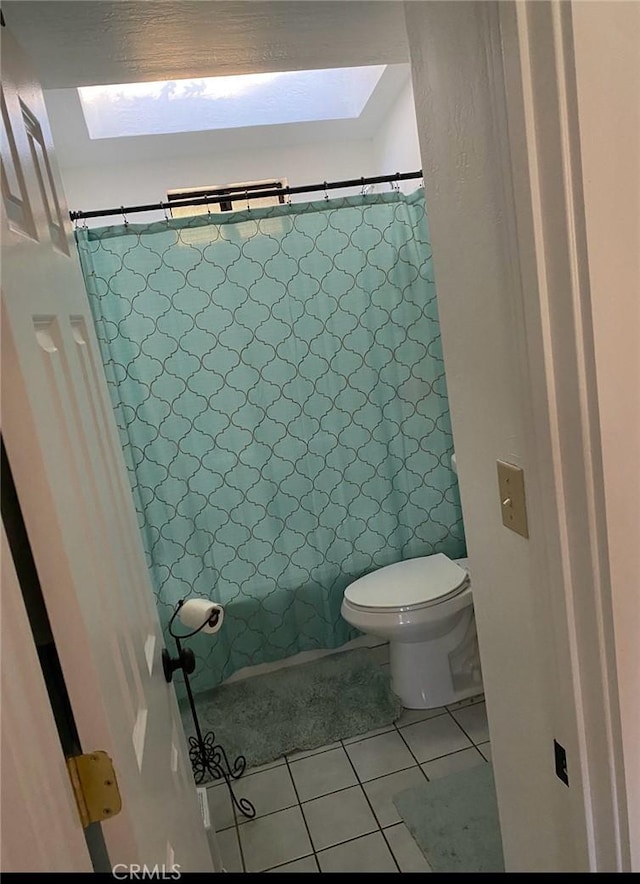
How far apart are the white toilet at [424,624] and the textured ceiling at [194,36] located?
5.29 ft

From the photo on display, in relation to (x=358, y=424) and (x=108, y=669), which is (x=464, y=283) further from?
(x=358, y=424)

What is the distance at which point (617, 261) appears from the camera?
0.73 meters

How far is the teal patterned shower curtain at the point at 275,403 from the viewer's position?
2.29 metres

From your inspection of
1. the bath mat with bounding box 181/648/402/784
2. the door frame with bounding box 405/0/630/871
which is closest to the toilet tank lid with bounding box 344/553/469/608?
the bath mat with bounding box 181/648/402/784

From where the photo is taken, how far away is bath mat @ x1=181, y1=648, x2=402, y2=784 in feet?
7.32

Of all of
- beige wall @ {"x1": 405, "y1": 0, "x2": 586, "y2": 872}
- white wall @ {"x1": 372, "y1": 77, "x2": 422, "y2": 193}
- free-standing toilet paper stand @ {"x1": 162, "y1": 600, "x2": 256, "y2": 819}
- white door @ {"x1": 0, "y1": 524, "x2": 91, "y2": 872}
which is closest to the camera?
white door @ {"x1": 0, "y1": 524, "x2": 91, "y2": 872}

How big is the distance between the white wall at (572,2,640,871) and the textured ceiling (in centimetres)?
62

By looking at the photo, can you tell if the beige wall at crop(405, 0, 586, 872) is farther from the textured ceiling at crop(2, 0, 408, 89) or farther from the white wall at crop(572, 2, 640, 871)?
the textured ceiling at crop(2, 0, 408, 89)

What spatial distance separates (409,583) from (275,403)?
2.72ft

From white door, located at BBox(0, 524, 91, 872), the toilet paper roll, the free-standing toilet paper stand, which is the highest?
white door, located at BBox(0, 524, 91, 872)

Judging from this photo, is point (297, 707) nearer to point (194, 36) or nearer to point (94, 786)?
point (94, 786)

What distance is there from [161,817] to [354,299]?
190 centimetres

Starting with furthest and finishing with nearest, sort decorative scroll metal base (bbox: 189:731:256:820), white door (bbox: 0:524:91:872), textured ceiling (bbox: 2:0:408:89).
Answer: decorative scroll metal base (bbox: 189:731:256:820), textured ceiling (bbox: 2:0:408:89), white door (bbox: 0:524:91:872)

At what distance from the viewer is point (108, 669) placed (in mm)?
772
